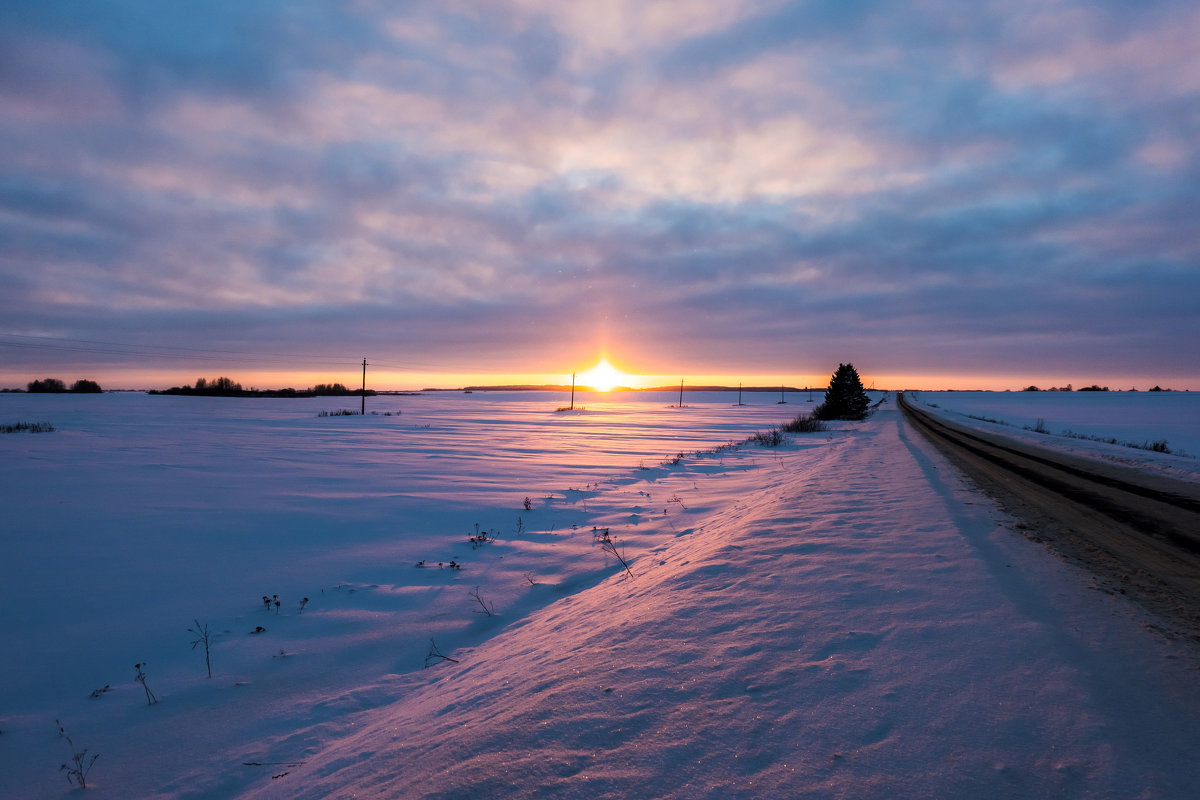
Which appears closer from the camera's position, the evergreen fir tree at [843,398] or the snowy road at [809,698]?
the snowy road at [809,698]

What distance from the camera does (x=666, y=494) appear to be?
11594mm

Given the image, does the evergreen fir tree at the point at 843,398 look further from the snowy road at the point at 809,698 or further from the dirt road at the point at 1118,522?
the snowy road at the point at 809,698

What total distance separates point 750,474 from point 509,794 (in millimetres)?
12763

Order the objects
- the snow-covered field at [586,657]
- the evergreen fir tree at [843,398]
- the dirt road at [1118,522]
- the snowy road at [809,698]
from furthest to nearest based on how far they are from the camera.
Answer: the evergreen fir tree at [843,398] < the dirt road at [1118,522] < the snow-covered field at [586,657] < the snowy road at [809,698]

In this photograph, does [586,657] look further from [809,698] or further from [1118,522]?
[1118,522]

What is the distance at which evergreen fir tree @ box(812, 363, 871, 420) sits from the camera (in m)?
45.6

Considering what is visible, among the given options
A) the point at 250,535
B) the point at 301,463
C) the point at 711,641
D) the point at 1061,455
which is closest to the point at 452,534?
the point at 250,535

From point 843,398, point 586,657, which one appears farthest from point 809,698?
point 843,398

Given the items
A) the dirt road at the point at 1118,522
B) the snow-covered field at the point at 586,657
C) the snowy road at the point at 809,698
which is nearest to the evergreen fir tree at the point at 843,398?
the dirt road at the point at 1118,522

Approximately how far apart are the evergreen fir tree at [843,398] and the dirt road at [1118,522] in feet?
107

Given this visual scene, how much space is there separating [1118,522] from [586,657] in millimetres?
7810

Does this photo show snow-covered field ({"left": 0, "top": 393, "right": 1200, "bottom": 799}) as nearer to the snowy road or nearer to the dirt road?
the snowy road

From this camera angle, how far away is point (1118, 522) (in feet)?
23.1

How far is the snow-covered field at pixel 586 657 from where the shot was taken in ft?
7.81
